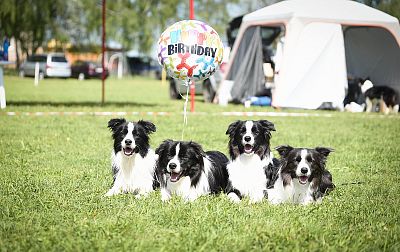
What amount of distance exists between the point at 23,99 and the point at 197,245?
19.7 metres

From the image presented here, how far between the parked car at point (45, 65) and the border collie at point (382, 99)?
3488cm

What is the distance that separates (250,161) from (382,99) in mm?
14920

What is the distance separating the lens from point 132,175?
6.64 meters

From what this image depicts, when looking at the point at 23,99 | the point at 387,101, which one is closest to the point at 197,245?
the point at 387,101

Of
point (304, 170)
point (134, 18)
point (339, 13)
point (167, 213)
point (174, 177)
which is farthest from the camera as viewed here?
point (134, 18)

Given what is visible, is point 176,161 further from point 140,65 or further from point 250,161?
point 140,65

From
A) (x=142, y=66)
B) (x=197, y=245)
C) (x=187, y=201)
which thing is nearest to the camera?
(x=197, y=245)

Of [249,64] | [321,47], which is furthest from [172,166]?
[249,64]

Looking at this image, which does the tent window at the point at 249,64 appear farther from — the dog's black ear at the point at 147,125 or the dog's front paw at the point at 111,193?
the dog's front paw at the point at 111,193

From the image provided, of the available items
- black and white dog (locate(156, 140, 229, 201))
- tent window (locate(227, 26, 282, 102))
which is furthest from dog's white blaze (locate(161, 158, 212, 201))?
tent window (locate(227, 26, 282, 102))

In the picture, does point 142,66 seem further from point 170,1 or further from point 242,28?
point 242,28

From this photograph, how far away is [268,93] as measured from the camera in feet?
73.0

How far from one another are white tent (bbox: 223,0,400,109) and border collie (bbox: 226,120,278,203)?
13.7 metres

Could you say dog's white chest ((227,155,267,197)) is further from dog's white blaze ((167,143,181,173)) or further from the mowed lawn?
dog's white blaze ((167,143,181,173))
